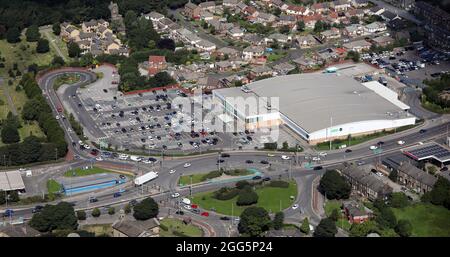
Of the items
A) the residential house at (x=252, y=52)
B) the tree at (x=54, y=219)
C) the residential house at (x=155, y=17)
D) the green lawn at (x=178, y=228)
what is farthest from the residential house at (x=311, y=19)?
the tree at (x=54, y=219)

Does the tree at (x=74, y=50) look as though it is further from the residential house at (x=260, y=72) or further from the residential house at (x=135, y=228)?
the residential house at (x=135, y=228)

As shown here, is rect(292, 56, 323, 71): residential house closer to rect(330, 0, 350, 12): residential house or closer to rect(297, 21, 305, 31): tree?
rect(297, 21, 305, 31): tree

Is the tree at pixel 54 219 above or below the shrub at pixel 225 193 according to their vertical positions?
above

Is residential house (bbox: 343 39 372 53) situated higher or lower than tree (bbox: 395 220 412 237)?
lower

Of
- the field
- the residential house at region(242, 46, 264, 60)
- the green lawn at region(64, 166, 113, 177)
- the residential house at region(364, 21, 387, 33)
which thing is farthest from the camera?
the residential house at region(364, 21, 387, 33)

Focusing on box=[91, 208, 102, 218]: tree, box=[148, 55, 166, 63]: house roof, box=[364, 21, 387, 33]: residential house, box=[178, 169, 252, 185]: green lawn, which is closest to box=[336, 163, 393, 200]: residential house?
box=[178, 169, 252, 185]: green lawn

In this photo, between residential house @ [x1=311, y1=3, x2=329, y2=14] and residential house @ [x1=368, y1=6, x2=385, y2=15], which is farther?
residential house @ [x1=311, y1=3, x2=329, y2=14]

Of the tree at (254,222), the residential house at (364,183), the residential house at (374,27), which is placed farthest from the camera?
the residential house at (374,27)

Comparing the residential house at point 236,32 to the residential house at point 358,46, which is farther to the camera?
the residential house at point 236,32
